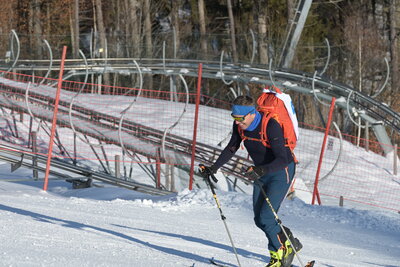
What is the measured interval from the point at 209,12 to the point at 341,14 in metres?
6.73

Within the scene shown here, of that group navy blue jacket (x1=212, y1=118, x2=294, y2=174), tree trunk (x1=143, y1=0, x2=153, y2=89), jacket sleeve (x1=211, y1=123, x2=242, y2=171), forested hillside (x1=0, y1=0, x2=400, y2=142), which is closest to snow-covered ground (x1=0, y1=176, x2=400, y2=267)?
jacket sleeve (x1=211, y1=123, x2=242, y2=171)

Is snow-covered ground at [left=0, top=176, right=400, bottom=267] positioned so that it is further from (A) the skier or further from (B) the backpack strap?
(B) the backpack strap

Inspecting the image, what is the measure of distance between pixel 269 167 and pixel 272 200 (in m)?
0.41

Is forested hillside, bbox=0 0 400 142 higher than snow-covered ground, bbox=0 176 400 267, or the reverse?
forested hillside, bbox=0 0 400 142

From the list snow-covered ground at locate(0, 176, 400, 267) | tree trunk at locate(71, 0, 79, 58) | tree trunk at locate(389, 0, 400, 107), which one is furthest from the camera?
tree trunk at locate(389, 0, 400, 107)

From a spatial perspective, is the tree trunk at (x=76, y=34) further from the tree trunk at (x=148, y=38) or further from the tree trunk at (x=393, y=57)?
the tree trunk at (x=393, y=57)

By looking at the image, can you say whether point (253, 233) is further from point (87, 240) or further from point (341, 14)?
point (341, 14)

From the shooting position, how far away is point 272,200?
20.9ft

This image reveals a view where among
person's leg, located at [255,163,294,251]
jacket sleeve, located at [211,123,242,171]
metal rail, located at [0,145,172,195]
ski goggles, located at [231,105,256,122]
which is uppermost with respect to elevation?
ski goggles, located at [231,105,256,122]

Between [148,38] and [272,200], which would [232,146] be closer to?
[272,200]

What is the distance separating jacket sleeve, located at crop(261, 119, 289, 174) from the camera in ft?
20.1

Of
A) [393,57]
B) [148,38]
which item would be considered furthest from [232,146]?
[393,57]

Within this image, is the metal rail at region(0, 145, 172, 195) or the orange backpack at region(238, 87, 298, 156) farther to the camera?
the metal rail at region(0, 145, 172, 195)

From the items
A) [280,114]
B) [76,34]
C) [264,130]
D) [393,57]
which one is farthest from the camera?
[393,57]
